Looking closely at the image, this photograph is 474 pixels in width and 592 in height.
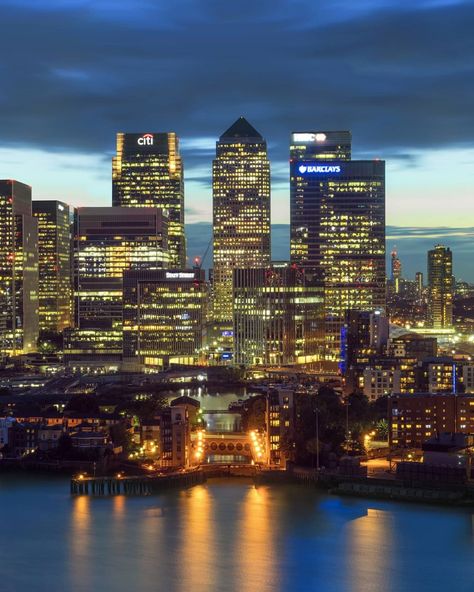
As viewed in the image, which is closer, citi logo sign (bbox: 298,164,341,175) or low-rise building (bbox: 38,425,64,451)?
low-rise building (bbox: 38,425,64,451)

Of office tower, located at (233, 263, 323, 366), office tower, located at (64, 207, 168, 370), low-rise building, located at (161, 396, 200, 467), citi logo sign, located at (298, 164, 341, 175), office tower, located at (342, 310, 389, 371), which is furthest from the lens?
citi logo sign, located at (298, 164, 341, 175)

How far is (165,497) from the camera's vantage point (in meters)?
33.0

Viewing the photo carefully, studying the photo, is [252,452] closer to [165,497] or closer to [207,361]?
[165,497]

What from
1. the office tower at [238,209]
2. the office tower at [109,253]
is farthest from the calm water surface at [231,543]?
the office tower at [238,209]

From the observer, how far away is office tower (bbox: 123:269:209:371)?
66.1 metres

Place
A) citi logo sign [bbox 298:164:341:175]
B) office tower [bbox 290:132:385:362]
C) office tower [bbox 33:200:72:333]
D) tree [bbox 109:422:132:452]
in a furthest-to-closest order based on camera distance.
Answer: office tower [bbox 33:200:72:333], office tower [bbox 290:132:385:362], citi logo sign [bbox 298:164:341:175], tree [bbox 109:422:132:452]

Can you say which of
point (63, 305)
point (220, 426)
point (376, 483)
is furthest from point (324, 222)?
point (376, 483)

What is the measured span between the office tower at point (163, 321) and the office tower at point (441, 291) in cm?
3754

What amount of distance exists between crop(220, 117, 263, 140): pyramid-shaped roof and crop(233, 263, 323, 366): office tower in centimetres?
2223

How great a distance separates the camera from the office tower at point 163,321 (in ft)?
217

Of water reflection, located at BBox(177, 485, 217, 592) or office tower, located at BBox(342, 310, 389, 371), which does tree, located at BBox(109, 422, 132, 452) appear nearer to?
water reflection, located at BBox(177, 485, 217, 592)

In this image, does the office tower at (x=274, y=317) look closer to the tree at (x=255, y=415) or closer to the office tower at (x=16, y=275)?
the office tower at (x=16, y=275)

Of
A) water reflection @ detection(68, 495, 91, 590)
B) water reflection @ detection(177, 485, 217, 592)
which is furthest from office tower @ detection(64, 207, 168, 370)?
water reflection @ detection(68, 495, 91, 590)

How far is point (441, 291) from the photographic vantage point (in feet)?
348
